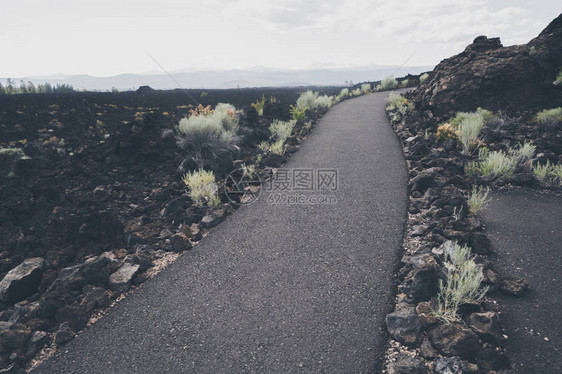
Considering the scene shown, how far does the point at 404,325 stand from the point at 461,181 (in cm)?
448

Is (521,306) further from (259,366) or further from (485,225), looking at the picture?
(259,366)

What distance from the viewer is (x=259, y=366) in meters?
2.67

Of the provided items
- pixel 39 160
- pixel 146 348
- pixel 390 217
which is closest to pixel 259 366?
pixel 146 348

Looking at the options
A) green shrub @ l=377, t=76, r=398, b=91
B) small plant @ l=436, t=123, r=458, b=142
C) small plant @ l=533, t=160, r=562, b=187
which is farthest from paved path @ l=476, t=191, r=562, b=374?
green shrub @ l=377, t=76, r=398, b=91

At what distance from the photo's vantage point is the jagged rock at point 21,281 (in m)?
3.50

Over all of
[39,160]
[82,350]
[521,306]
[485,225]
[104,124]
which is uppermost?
[104,124]

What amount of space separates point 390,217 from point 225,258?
3.29 meters

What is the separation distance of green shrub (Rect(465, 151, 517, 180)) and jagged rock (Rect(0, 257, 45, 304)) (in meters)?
8.91

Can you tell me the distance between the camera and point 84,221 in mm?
4625

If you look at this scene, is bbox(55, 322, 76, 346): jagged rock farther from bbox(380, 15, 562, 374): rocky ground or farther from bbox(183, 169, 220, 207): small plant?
bbox(380, 15, 562, 374): rocky ground

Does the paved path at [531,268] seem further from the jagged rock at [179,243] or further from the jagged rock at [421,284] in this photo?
the jagged rock at [179,243]

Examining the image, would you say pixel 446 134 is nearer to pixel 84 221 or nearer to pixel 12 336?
pixel 84 221

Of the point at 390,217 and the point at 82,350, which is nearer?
the point at 82,350

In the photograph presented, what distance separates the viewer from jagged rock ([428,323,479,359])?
2648 millimetres
